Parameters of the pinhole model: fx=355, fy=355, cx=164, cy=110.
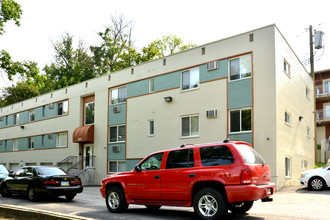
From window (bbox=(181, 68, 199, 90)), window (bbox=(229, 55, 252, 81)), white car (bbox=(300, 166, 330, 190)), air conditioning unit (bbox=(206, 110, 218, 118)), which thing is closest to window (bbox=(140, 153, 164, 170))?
white car (bbox=(300, 166, 330, 190))

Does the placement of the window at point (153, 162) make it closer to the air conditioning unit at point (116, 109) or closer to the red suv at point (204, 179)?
the red suv at point (204, 179)

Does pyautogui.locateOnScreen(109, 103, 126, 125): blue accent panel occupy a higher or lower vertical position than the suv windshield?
higher

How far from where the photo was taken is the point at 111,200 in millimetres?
10422

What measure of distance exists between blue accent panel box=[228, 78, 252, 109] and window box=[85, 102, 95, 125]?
1366cm

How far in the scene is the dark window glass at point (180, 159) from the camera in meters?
8.89

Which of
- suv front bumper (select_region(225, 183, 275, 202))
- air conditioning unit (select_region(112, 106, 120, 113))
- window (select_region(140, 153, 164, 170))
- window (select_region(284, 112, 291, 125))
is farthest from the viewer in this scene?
Result: air conditioning unit (select_region(112, 106, 120, 113))

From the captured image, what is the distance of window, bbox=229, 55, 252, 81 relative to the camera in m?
18.9

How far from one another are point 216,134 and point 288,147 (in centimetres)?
401

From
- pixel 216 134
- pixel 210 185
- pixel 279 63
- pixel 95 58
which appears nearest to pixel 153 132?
pixel 216 134

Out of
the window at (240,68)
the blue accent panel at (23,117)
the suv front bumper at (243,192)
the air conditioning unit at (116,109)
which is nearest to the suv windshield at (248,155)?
the suv front bumper at (243,192)

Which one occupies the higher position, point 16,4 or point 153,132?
point 16,4

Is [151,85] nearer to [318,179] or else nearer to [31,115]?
[318,179]

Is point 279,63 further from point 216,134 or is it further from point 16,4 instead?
point 16,4

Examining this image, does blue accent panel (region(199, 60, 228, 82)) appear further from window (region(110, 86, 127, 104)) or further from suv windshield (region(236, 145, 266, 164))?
suv windshield (region(236, 145, 266, 164))
